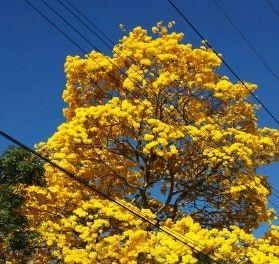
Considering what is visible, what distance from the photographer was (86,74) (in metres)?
28.1

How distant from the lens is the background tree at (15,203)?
20297 millimetres

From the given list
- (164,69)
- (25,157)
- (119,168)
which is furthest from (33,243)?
(164,69)

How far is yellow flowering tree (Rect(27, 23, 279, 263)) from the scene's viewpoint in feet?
69.3

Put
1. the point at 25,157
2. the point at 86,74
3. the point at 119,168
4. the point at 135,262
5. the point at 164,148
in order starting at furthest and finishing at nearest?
the point at 86,74, the point at 119,168, the point at 164,148, the point at 25,157, the point at 135,262

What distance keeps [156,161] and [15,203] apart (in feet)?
24.4

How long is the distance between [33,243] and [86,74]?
983cm

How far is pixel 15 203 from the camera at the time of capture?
21.1m

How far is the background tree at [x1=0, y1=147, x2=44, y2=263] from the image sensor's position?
20297mm

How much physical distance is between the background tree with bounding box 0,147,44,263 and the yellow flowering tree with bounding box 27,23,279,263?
26.1 inches

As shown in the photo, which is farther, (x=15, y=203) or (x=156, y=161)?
(x=156, y=161)

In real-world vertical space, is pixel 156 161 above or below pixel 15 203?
above

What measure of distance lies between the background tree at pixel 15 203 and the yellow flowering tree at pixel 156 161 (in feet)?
2.17

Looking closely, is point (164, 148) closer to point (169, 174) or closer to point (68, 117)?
point (169, 174)

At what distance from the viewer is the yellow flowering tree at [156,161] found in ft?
69.3
